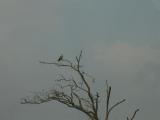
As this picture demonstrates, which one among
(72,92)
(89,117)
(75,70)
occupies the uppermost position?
(75,70)

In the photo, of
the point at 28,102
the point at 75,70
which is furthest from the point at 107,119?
the point at 28,102

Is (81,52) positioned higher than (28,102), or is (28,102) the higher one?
(81,52)

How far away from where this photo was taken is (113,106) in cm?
2095

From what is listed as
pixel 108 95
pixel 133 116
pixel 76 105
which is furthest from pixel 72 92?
pixel 133 116

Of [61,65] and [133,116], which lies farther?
[61,65]

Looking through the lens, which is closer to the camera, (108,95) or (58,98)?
(108,95)

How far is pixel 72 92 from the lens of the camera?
22.0m

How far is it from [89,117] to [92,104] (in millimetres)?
815

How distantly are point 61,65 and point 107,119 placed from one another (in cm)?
454

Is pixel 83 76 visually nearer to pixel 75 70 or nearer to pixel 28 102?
pixel 75 70

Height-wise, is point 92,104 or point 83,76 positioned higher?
point 83,76

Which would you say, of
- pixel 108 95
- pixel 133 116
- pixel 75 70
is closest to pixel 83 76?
pixel 75 70

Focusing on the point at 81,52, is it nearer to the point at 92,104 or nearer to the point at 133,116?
the point at 92,104

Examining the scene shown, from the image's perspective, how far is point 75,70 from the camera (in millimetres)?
21953
